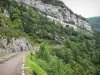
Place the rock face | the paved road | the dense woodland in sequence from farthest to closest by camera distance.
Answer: the rock face < the dense woodland < the paved road

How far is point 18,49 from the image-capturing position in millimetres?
69688

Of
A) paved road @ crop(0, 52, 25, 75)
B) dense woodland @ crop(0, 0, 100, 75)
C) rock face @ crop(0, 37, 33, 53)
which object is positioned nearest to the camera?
paved road @ crop(0, 52, 25, 75)

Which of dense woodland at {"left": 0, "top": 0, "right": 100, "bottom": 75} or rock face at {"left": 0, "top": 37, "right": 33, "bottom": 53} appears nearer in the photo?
dense woodland at {"left": 0, "top": 0, "right": 100, "bottom": 75}

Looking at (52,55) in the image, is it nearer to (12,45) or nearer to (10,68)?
(12,45)

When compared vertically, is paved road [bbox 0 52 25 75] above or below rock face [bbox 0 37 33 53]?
above

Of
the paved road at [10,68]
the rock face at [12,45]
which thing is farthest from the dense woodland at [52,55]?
the rock face at [12,45]

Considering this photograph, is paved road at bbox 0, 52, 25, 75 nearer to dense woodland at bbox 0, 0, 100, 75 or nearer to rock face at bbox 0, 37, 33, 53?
dense woodland at bbox 0, 0, 100, 75

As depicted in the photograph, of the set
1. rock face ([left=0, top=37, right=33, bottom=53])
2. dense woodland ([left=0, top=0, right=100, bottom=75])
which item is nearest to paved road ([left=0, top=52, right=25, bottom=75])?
dense woodland ([left=0, top=0, right=100, bottom=75])

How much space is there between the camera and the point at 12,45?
207ft

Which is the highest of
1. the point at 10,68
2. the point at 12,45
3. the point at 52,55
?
the point at 10,68

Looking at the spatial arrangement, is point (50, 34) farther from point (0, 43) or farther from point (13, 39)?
point (0, 43)

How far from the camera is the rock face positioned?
181 feet

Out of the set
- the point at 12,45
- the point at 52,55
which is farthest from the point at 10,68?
the point at 52,55

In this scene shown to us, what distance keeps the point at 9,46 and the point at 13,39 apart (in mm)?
4977
